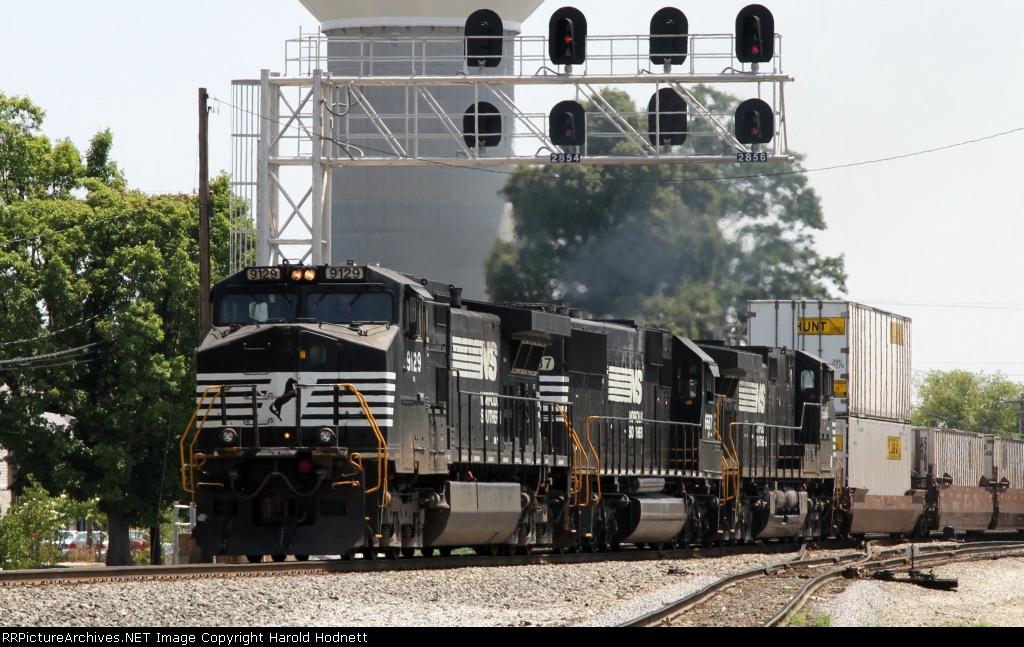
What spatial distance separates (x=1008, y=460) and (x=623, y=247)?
2357 centimetres

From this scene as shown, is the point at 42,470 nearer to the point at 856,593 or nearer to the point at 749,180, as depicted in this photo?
the point at 856,593

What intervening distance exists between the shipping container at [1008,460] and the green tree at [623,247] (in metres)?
19.0

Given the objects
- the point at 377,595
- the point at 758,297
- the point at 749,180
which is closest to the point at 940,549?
the point at 377,595

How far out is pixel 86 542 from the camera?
62031mm

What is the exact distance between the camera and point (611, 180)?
59.9 meters

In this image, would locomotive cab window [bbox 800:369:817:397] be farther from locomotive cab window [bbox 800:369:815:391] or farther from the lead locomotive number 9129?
the lead locomotive number 9129

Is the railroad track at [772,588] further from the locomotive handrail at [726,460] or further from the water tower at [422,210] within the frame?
the water tower at [422,210]

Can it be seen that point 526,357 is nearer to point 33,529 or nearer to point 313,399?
point 313,399

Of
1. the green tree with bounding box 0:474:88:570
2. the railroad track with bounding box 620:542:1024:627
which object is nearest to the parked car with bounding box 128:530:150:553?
the green tree with bounding box 0:474:88:570

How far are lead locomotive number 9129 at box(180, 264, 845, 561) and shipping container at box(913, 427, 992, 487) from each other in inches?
320

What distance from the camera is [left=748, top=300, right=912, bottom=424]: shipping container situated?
95.7 feet

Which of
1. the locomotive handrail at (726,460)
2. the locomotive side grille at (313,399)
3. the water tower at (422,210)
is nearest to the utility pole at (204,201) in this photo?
the locomotive side grille at (313,399)

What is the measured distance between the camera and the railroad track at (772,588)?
13117 mm

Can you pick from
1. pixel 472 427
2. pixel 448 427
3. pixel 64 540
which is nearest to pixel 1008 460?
pixel 472 427
